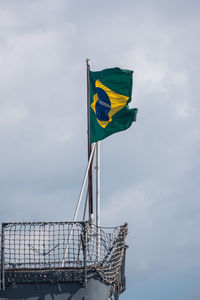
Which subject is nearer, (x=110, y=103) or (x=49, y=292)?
(x=49, y=292)

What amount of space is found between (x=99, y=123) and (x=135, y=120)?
4.69ft

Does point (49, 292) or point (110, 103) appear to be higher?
point (110, 103)

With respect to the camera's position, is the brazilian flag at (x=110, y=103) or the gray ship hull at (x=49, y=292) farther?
the brazilian flag at (x=110, y=103)

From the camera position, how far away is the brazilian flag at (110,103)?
27.2 metres

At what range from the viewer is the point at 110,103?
27625 mm

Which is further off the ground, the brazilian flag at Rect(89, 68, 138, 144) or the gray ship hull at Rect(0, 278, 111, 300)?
the brazilian flag at Rect(89, 68, 138, 144)

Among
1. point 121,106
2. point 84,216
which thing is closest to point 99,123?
point 121,106

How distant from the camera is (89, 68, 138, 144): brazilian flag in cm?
2725

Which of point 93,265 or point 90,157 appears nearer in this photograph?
point 93,265

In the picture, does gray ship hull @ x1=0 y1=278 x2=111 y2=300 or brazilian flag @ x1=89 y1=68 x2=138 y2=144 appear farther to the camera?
brazilian flag @ x1=89 y1=68 x2=138 y2=144

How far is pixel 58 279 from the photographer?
20828mm

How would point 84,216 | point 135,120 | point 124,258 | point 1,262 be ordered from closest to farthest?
point 1,262, point 124,258, point 84,216, point 135,120

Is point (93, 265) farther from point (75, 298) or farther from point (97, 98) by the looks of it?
point (97, 98)

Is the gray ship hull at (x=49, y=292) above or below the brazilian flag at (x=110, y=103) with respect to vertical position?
below
